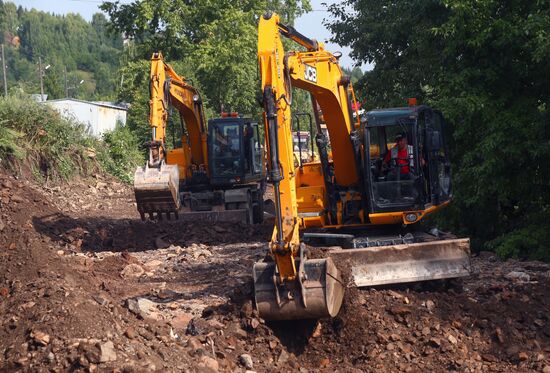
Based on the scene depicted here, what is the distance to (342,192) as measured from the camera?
1242cm

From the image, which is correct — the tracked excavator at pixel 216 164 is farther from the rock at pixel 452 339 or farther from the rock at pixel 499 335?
the rock at pixel 499 335

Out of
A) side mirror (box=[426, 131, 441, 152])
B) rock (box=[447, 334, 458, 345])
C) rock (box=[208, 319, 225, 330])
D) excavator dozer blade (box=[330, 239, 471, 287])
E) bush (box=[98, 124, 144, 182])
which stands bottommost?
rock (box=[447, 334, 458, 345])

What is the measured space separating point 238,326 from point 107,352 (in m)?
2.09

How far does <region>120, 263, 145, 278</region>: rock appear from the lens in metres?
14.5

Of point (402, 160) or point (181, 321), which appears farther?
point (402, 160)

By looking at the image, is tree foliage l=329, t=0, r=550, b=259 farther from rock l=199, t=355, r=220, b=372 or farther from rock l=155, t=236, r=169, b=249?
rock l=199, t=355, r=220, b=372

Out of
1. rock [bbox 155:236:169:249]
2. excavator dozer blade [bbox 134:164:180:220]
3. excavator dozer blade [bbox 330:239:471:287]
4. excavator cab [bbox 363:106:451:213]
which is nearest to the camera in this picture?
excavator dozer blade [bbox 330:239:471:287]

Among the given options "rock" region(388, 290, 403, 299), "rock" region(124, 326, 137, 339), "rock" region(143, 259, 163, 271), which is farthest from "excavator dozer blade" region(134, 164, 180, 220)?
"rock" region(124, 326, 137, 339)

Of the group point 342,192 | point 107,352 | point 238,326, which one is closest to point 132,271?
point 342,192

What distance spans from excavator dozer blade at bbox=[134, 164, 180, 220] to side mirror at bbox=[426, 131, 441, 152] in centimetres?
491

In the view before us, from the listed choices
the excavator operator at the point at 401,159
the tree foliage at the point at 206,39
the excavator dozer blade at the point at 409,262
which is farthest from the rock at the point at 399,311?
the tree foliage at the point at 206,39

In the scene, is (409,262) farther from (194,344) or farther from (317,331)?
(194,344)

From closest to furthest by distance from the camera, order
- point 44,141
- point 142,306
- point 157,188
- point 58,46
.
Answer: point 142,306, point 157,188, point 44,141, point 58,46

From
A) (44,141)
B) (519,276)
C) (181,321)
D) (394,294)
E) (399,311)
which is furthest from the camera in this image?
(44,141)
